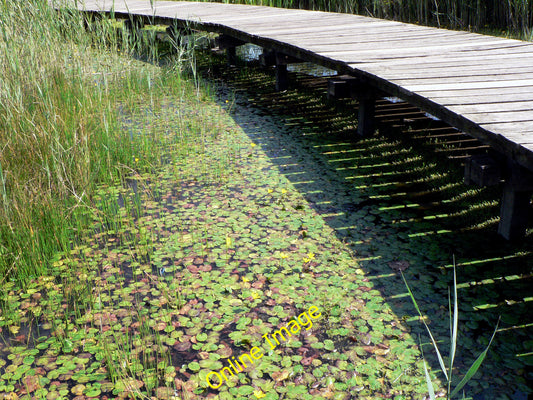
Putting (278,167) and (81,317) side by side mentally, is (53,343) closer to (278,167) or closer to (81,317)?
(81,317)

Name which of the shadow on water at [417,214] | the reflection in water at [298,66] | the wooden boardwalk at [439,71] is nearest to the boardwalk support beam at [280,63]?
the wooden boardwalk at [439,71]

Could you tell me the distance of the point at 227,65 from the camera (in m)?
6.67

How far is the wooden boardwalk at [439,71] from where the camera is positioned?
2.25 m

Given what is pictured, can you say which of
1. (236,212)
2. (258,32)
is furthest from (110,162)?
(258,32)

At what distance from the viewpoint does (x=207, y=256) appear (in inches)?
97.1

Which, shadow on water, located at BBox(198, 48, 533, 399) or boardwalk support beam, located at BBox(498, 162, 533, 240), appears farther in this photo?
boardwalk support beam, located at BBox(498, 162, 533, 240)

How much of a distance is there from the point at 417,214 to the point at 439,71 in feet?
3.19

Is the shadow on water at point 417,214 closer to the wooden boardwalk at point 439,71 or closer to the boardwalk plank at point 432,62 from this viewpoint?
the wooden boardwalk at point 439,71

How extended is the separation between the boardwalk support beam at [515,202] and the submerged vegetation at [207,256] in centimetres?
10

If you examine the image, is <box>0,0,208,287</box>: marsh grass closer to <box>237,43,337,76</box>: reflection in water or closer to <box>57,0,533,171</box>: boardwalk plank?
<box>57,0,533,171</box>: boardwalk plank

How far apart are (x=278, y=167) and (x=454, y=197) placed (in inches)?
46.0

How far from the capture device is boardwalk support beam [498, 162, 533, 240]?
2200 millimetres

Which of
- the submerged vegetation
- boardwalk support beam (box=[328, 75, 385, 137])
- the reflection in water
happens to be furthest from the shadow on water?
the reflection in water

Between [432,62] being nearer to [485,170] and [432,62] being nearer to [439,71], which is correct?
[439,71]
